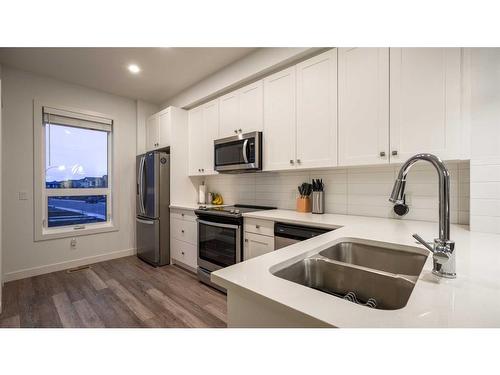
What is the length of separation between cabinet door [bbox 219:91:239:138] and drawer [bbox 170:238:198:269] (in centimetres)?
155

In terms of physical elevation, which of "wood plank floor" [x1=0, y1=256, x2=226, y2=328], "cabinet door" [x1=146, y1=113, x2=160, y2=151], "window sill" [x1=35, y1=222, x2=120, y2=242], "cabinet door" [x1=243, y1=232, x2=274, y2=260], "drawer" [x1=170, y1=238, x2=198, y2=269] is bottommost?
"wood plank floor" [x1=0, y1=256, x2=226, y2=328]

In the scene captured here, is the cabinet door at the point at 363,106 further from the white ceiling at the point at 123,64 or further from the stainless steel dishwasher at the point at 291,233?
the white ceiling at the point at 123,64

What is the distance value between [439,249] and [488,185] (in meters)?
1.07

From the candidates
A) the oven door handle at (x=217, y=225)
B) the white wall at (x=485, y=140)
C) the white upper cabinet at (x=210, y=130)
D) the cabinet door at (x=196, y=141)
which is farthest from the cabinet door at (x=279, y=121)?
the white wall at (x=485, y=140)

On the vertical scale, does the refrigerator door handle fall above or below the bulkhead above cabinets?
below

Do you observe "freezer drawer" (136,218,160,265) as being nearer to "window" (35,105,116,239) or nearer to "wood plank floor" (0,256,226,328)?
"wood plank floor" (0,256,226,328)

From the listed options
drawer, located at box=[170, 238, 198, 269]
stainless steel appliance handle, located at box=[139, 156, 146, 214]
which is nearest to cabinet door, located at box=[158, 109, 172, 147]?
stainless steel appliance handle, located at box=[139, 156, 146, 214]

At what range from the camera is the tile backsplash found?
166 centimetres

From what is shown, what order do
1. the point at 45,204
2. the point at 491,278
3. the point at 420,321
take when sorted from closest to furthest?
the point at 420,321 < the point at 491,278 < the point at 45,204

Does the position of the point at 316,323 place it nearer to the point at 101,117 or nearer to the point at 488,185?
the point at 488,185

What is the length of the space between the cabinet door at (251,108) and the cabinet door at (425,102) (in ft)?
4.15

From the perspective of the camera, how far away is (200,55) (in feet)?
8.52

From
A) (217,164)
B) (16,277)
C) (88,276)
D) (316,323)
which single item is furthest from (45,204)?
(316,323)

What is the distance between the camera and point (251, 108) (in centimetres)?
261
